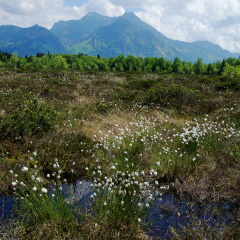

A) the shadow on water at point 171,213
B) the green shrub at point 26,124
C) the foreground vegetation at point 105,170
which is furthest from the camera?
the green shrub at point 26,124

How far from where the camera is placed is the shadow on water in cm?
305

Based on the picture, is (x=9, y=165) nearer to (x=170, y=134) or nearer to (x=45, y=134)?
(x=45, y=134)

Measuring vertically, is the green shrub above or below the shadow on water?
above

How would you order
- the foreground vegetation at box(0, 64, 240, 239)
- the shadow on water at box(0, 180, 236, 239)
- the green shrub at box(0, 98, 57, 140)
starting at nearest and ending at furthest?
1. the foreground vegetation at box(0, 64, 240, 239)
2. the shadow on water at box(0, 180, 236, 239)
3. the green shrub at box(0, 98, 57, 140)

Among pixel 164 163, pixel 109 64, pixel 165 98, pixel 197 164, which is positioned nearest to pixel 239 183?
pixel 197 164

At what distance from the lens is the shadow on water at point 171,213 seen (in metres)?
3.05

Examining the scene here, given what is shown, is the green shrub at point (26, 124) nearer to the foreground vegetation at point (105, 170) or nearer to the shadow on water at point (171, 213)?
the foreground vegetation at point (105, 170)

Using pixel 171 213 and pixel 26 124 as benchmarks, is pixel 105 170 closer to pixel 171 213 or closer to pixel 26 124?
pixel 171 213

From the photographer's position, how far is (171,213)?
3.42m

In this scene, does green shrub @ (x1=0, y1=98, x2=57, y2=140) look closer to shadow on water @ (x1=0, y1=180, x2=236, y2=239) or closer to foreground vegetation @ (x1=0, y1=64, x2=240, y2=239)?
foreground vegetation @ (x1=0, y1=64, x2=240, y2=239)

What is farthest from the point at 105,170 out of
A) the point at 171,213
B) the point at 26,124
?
the point at 26,124

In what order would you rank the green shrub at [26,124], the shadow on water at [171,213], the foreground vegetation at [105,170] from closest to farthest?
1. the foreground vegetation at [105,170]
2. the shadow on water at [171,213]
3. the green shrub at [26,124]

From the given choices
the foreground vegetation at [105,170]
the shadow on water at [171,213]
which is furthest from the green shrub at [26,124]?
the shadow on water at [171,213]

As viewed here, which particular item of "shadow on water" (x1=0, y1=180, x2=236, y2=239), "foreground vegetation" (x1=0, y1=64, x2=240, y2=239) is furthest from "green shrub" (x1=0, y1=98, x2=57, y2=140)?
"shadow on water" (x1=0, y1=180, x2=236, y2=239)
